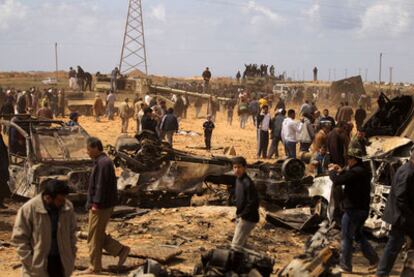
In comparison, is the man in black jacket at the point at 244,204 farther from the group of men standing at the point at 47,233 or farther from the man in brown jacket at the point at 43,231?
the man in brown jacket at the point at 43,231

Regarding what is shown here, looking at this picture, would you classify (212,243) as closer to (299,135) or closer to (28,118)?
Result: (28,118)

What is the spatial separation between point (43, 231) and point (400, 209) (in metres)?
4.30

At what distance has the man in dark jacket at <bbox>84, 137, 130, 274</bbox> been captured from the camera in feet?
28.0

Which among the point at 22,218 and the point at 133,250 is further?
the point at 133,250

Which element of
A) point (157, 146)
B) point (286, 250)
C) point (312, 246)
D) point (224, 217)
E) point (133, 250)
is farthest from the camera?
point (157, 146)

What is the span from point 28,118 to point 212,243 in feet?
19.0

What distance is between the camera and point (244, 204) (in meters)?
8.43

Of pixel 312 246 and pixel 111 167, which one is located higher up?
pixel 111 167

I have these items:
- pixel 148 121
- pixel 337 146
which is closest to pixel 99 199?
pixel 337 146

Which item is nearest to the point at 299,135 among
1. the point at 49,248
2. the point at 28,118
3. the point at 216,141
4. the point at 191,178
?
the point at 191,178

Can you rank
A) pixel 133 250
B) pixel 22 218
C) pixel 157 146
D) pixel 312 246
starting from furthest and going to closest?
pixel 157 146 < pixel 133 250 < pixel 312 246 < pixel 22 218

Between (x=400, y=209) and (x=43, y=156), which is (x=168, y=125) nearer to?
(x=43, y=156)

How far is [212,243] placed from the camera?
10.7 meters

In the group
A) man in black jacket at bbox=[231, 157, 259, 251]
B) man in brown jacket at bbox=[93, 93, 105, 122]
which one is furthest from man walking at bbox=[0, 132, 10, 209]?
man in brown jacket at bbox=[93, 93, 105, 122]
